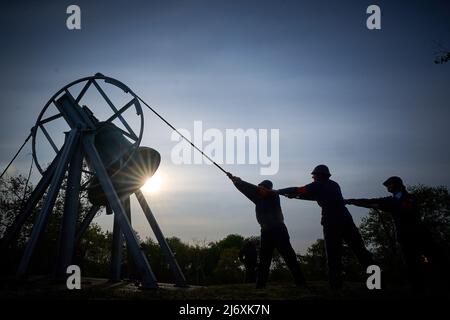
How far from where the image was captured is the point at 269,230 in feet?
21.9

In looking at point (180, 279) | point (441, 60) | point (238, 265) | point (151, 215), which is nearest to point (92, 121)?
point (151, 215)

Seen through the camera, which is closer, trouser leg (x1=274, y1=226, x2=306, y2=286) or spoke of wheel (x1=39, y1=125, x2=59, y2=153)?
trouser leg (x1=274, y1=226, x2=306, y2=286)

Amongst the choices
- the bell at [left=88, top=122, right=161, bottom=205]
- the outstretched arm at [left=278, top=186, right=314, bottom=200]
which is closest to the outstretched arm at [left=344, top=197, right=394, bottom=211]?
the outstretched arm at [left=278, top=186, right=314, bottom=200]

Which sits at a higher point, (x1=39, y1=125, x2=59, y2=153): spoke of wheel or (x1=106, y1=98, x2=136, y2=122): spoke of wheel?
(x1=106, y1=98, x2=136, y2=122): spoke of wheel

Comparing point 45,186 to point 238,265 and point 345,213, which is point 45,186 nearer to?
point 345,213

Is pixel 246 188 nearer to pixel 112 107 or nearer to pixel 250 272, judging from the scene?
pixel 112 107

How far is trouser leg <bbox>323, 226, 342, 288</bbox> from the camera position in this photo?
554 centimetres

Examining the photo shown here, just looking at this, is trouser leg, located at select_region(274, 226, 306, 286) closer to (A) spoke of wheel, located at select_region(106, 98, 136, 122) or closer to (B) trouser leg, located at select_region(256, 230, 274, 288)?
(B) trouser leg, located at select_region(256, 230, 274, 288)

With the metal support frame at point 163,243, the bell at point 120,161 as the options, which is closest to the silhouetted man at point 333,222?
the metal support frame at point 163,243

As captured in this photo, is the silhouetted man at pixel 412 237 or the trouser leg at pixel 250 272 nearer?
the silhouetted man at pixel 412 237

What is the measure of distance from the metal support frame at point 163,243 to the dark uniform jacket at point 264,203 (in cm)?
290

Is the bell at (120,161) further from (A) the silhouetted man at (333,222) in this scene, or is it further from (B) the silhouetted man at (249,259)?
(B) the silhouetted man at (249,259)

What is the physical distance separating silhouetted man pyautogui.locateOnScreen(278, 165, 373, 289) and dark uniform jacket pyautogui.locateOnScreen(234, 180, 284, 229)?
743 mm

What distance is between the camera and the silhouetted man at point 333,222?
5.56 m
